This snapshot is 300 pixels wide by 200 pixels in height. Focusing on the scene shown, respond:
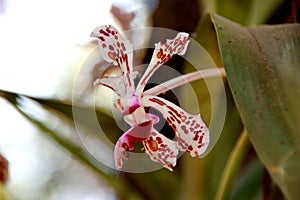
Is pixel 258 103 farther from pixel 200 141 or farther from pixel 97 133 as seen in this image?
pixel 97 133

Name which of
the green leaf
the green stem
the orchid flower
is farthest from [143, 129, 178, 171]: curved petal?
the green leaf

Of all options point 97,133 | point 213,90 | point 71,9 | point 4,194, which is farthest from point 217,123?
point 71,9

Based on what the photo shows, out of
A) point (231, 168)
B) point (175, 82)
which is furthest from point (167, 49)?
point (231, 168)

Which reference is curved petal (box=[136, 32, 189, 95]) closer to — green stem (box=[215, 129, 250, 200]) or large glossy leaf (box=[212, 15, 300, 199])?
large glossy leaf (box=[212, 15, 300, 199])

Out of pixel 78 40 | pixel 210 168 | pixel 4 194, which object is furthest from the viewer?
pixel 78 40

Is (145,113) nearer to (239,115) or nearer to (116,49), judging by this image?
(116,49)

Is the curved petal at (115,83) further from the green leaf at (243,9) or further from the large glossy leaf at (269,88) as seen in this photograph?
the green leaf at (243,9)
